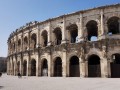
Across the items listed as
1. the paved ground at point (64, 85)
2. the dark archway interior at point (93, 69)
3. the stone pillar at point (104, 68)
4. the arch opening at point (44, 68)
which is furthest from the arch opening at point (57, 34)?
the paved ground at point (64, 85)

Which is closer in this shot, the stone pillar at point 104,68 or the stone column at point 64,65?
the stone pillar at point 104,68

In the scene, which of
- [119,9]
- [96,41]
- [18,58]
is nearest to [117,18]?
[119,9]

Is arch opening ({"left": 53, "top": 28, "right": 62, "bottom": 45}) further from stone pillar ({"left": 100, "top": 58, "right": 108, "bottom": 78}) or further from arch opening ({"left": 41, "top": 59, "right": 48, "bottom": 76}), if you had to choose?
stone pillar ({"left": 100, "top": 58, "right": 108, "bottom": 78})

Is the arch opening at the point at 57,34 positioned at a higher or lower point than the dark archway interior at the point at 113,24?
lower

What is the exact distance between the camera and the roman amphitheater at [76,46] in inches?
838

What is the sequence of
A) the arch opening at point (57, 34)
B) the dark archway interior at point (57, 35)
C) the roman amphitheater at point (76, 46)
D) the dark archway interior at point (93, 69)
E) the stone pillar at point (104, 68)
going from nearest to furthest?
the stone pillar at point (104, 68) < the roman amphitheater at point (76, 46) < the dark archway interior at point (93, 69) < the arch opening at point (57, 34) < the dark archway interior at point (57, 35)

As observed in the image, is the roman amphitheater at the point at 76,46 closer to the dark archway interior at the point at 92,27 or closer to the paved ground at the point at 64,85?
the dark archway interior at the point at 92,27

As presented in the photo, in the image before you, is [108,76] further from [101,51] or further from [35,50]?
[35,50]

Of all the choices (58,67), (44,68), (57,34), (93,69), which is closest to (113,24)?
(93,69)

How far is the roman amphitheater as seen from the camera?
69.8 feet

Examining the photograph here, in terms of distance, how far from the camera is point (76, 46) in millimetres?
23000

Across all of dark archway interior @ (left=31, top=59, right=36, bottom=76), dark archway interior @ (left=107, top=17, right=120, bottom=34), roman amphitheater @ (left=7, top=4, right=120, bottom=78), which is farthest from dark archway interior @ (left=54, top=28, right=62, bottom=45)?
dark archway interior @ (left=107, top=17, right=120, bottom=34)

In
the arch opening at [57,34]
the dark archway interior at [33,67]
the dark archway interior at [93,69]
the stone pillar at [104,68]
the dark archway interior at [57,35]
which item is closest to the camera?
the stone pillar at [104,68]

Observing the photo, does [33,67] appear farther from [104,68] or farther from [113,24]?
[113,24]
